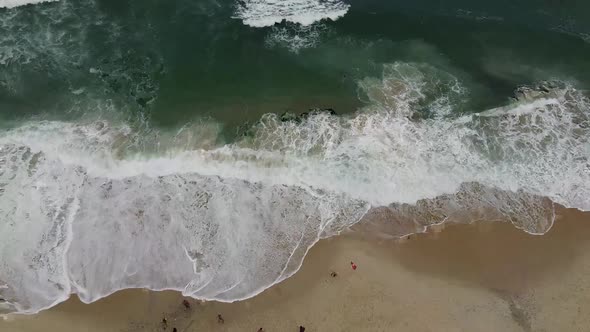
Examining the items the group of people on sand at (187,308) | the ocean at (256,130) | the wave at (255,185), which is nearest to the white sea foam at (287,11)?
the ocean at (256,130)

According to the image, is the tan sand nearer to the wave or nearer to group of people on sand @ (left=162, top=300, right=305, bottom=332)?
group of people on sand @ (left=162, top=300, right=305, bottom=332)

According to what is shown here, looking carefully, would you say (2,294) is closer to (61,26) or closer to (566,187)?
(61,26)

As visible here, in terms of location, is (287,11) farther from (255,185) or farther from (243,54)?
(255,185)

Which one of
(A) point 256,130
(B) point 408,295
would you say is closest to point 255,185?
(A) point 256,130

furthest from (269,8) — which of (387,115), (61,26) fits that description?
(61,26)

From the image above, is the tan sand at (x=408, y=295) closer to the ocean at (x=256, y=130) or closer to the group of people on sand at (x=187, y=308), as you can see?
the group of people on sand at (x=187, y=308)
